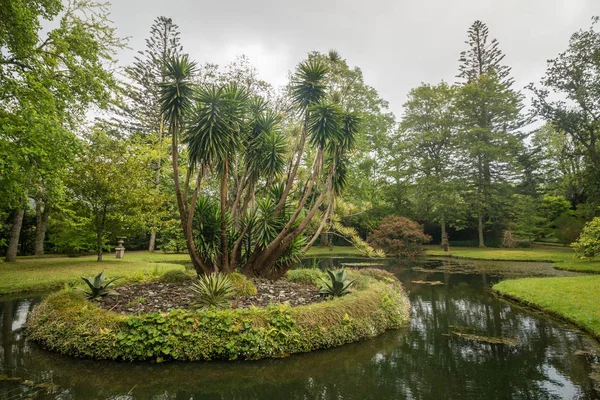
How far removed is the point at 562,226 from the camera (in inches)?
Result: 957

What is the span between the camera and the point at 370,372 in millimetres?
4777

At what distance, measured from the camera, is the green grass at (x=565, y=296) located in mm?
6980

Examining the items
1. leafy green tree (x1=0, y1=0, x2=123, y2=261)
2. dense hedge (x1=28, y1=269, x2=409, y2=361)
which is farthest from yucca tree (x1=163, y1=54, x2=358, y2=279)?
leafy green tree (x1=0, y1=0, x2=123, y2=261)

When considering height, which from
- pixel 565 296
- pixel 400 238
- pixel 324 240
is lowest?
pixel 565 296

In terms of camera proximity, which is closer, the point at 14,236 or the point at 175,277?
the point at 175,277

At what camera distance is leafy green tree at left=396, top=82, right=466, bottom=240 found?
2889 centimetres

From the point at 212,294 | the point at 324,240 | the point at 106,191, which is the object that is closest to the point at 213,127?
the point at 212,294

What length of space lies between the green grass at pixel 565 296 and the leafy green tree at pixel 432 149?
58.9 ft

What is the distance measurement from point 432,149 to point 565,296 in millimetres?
24572

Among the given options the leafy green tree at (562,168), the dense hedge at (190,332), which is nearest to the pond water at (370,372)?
the dense hedge at (190,332)

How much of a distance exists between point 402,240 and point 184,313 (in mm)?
21832

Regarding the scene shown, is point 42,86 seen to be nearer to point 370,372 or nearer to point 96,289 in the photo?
point 96,289

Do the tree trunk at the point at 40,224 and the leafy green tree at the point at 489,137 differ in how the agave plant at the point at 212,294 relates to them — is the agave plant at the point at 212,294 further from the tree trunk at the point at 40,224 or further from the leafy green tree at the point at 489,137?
the leafy green tree at the point at 489,137

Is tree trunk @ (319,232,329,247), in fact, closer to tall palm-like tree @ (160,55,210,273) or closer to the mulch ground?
the mulch ground
